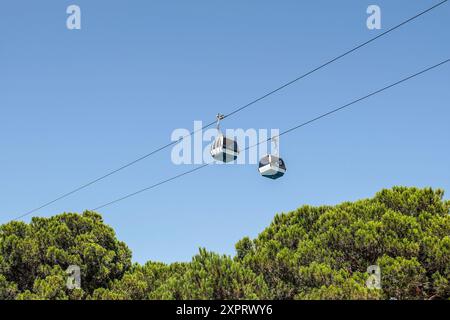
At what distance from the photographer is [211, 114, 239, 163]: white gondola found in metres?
20.9

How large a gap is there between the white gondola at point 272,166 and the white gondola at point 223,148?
4.47 feet

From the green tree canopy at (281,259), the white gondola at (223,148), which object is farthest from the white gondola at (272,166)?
the green tree canopy at (281,259)

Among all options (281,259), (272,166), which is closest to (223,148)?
(272,166)

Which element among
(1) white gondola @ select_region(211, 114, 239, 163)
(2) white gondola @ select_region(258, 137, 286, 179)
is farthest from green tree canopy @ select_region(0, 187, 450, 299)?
(1) white gondola @ select_region(211, 114, 239, 163)

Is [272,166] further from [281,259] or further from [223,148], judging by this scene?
[281,259]

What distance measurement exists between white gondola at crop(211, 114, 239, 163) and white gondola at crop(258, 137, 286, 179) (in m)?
1.36

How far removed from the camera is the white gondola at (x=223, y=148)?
2088 cm

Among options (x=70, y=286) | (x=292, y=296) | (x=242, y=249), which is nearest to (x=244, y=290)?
(x=292, y=296)

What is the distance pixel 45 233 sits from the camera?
31906 millimetres

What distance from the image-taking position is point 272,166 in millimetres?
21953

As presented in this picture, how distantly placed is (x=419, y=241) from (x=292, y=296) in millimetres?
6063

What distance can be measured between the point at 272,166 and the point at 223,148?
87.6 inches

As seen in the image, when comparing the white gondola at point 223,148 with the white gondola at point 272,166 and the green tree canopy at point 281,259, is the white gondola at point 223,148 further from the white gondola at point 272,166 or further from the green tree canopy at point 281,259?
the green tree canopy at point 281,259
